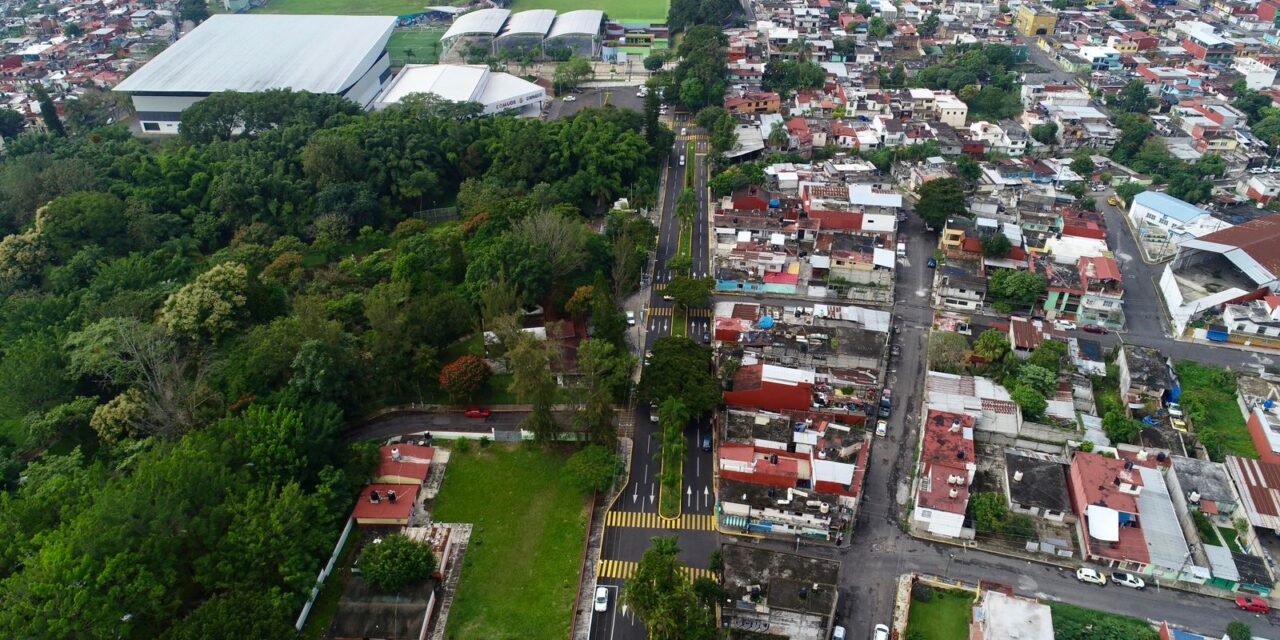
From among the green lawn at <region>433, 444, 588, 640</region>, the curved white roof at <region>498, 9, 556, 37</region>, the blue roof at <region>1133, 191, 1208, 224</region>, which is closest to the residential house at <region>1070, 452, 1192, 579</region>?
the green lawn at <region>433, 444, 588, 640</region>

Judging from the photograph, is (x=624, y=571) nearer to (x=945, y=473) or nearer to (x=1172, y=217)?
(x=945, y=473)

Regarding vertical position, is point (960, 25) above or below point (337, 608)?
above

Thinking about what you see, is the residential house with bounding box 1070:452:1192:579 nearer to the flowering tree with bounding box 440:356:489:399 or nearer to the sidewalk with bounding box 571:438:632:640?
the sidewalk with bounding box 571:438:632:640

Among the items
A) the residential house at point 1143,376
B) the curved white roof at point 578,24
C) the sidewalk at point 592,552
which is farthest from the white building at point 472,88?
the residential house at point 1143,376

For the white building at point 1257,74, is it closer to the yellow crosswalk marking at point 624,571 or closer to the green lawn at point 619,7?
the green lawn at point 619,7

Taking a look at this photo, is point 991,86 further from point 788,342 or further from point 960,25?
point 788,342

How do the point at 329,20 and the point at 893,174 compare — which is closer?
the point at 893,174

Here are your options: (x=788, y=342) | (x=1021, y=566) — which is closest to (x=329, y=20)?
(x=788, y=342)
